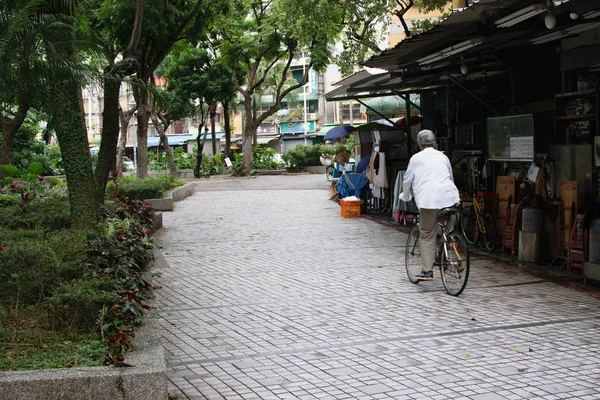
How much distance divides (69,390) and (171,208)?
14872mm

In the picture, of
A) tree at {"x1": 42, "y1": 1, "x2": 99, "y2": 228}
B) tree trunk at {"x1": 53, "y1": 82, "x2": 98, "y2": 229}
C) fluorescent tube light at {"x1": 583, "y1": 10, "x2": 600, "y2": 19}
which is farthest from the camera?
tree trunk at {"x1": 53, "y1": 82, "x2": 98, "y2": 229}

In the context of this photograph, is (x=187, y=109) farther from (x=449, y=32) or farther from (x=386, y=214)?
(x=449, y=32)

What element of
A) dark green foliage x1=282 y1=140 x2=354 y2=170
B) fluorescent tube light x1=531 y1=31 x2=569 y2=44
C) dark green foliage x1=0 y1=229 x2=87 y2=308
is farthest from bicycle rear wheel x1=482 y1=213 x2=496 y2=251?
dark green foliage x1=282 y1=140 x2=354 y2=170

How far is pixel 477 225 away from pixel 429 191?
3.74m

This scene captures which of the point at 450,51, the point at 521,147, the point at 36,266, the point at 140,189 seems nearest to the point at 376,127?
the point at 140,189

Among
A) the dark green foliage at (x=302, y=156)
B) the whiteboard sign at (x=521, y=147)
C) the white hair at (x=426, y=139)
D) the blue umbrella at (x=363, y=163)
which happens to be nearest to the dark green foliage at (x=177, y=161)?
the dark green foliage at (x=302, y=156)

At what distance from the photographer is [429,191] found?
8.34m

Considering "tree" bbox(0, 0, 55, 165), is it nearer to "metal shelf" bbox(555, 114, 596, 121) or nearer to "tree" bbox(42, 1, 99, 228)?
"tree" bbox(42, 1, 99, 228)

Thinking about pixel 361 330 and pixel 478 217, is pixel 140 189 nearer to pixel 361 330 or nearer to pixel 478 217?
pixel 478 217

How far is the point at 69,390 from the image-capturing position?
4305mm

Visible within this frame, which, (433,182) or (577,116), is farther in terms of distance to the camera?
(577,116)

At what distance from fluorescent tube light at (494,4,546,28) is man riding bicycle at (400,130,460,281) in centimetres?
150

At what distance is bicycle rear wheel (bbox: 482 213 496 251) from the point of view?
11.4 m

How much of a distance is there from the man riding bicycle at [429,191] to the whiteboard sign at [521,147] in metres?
2.62
